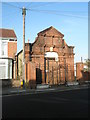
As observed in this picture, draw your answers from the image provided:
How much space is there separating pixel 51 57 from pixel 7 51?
6.83 meters

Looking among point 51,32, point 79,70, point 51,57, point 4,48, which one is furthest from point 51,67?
point 4,48

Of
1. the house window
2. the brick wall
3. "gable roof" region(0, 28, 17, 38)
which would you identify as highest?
"gable roof" region(0, 28, 17, 38)

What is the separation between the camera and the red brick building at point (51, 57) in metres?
28.2

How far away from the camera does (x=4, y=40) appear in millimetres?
29266

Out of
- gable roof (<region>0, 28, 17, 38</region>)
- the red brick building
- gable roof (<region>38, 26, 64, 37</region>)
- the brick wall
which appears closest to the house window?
gable roof (<region>0, 28, 17, 38</region>)

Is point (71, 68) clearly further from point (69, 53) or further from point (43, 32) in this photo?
point (43, 32)

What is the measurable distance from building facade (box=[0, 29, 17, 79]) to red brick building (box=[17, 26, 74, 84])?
3.05 metres

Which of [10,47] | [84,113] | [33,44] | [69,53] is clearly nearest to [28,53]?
[33,44]

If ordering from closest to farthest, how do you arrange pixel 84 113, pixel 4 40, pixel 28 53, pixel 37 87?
pixel 84 113, pixel 37 87, pixel 28 53, pixel 4 40

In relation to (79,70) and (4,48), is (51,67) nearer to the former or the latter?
(79,70)

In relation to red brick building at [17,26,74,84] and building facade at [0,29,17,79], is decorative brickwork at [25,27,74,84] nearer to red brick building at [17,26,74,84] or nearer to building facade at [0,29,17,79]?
red brick building at [17,26,74,84]

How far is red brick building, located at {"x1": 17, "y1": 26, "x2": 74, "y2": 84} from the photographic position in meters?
28.2

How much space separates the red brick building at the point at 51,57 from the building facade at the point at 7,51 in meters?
3.05

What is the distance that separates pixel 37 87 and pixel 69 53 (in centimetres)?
986
